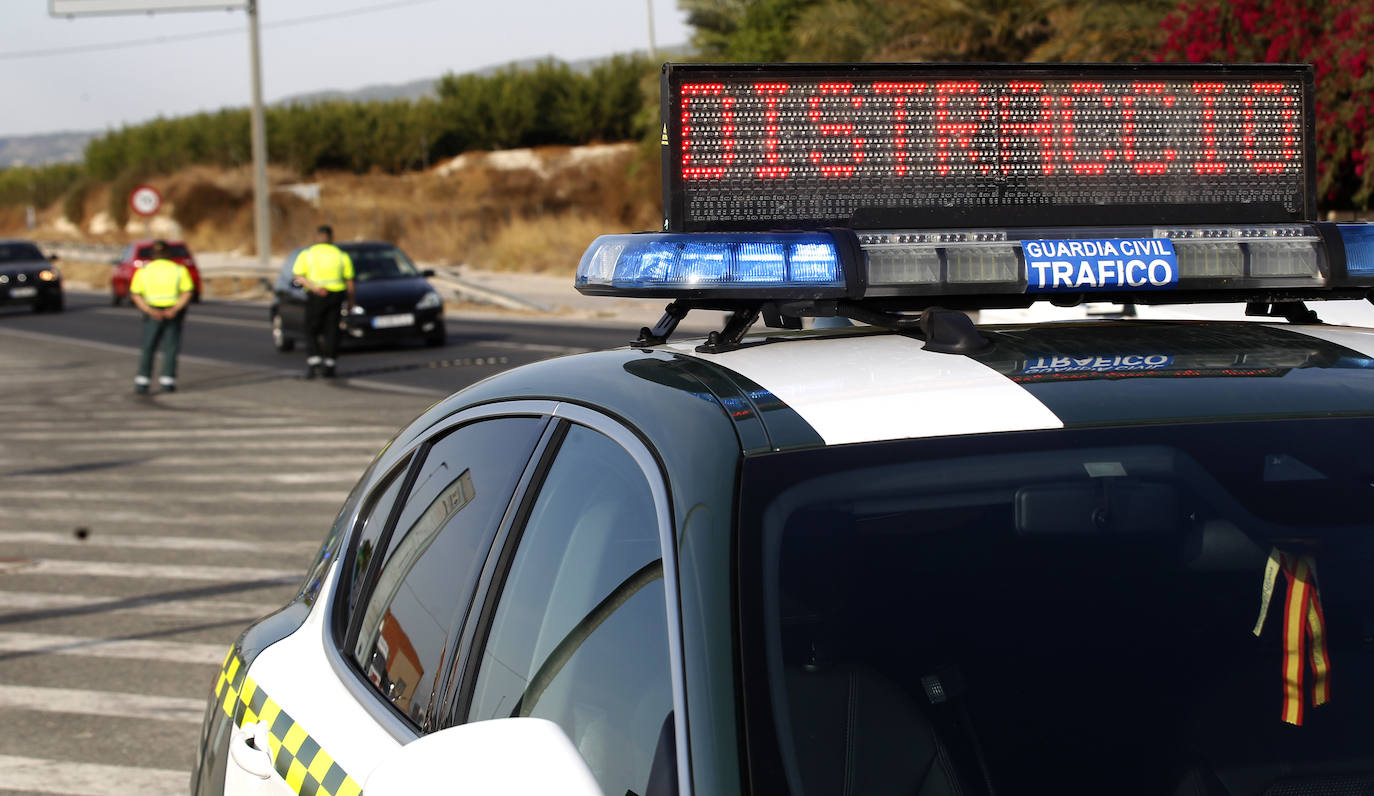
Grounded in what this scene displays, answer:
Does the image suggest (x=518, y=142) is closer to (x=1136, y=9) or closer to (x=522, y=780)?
(x=1136, y=9)

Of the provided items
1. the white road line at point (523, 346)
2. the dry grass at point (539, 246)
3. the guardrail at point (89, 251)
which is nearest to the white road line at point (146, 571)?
the white road line at point (523, 346)

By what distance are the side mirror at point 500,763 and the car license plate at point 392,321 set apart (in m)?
20.4

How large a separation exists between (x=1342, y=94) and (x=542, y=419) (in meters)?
19.7

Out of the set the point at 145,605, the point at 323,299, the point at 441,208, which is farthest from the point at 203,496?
the point at 441,208

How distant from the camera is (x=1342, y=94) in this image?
20062mm

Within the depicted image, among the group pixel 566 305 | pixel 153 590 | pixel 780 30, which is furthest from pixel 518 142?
pixel 153 590

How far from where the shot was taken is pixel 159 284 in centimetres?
1803

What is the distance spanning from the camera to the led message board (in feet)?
9.78

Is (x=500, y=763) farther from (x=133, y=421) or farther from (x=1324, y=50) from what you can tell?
(x=1324, y=50)

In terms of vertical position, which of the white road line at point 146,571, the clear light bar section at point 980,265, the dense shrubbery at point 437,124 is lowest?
the white road line at point 146,571

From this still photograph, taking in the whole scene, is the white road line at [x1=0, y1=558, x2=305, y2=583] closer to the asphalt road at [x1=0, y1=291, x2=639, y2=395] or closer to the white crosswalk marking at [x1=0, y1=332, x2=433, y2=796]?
the white crosswalk marking at [x1=0, y1=332, x2=433, y2=796]

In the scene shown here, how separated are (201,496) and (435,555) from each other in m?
8.77

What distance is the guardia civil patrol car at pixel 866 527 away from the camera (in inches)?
79.4

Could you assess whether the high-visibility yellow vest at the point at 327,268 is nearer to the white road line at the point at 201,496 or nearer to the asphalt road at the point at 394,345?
the asphalt road at the point at 394,345
